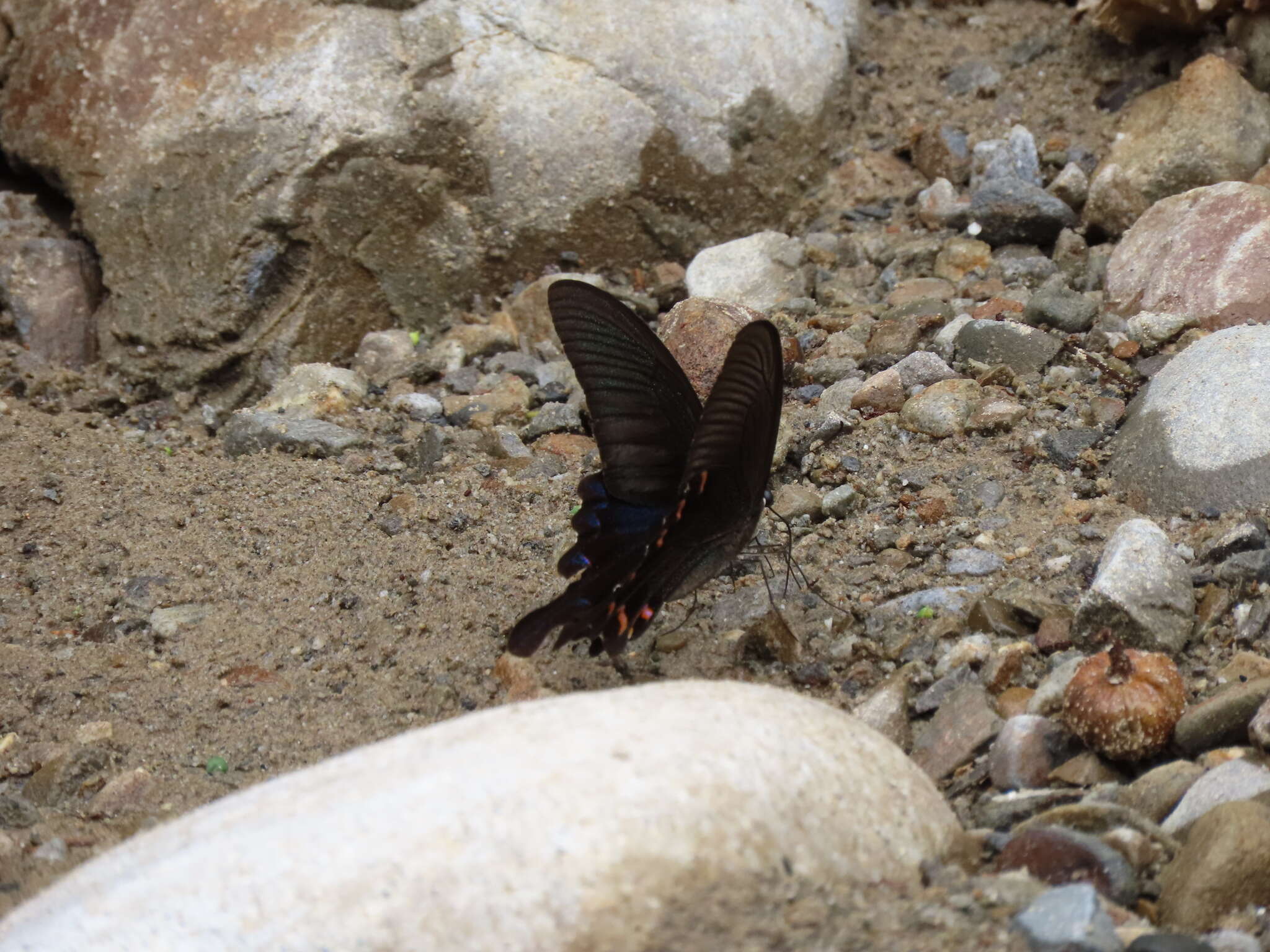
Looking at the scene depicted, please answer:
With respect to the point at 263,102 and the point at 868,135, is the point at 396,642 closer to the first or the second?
the point at 263,102

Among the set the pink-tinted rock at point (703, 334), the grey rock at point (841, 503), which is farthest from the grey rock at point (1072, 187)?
the grey rock at point (841, 503)

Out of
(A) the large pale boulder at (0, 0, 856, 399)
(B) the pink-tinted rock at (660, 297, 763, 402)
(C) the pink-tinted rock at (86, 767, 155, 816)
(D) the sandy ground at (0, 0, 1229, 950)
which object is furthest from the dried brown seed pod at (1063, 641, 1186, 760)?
(A) the large pale boulder at (0, 0, 856, 399)

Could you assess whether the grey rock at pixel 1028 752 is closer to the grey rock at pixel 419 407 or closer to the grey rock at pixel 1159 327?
the grey rock at pixel 1159 327

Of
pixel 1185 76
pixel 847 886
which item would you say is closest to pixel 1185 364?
pixel 1185 76

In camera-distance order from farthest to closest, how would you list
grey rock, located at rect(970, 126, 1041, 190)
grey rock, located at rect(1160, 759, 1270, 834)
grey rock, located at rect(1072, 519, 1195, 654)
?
1. grey rock, located at rect(970, 126, 1041, 190)
2. grey rock, located at rect(1072, 519, 1195, 654)
3. grey rock, located at rect(1160, 759, 1270, 834)

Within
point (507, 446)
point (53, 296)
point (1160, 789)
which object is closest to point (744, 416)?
point (1160, 789)

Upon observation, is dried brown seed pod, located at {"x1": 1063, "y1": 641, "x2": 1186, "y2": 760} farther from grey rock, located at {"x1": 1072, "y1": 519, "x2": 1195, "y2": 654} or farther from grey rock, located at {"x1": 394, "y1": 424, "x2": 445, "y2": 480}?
grey rock, located at {"x1": 394, "y1": 424, "x2": 445, "y2": 480}

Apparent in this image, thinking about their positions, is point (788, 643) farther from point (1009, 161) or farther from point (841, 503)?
point (1009, 161)
